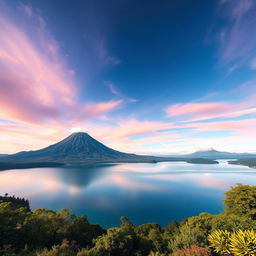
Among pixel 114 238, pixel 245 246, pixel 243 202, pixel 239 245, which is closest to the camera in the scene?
pixel 245 246

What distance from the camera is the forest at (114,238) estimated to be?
32.2ft

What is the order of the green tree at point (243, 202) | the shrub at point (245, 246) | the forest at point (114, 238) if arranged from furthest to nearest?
the green tree at point (243, 202), the forest at point (114, 238), the shrub at point (245, 246)

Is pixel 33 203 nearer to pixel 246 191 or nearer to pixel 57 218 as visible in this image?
pixel 57 218

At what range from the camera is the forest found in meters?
9.81

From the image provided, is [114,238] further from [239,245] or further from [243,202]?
[243,202]

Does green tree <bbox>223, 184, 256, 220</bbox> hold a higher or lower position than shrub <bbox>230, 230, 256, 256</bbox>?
lower

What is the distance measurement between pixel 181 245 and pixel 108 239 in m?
7.30

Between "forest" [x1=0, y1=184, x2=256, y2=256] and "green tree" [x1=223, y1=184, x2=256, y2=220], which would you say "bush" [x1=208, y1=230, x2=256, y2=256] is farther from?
"green tree" [x1=223, y1=184, x2=256, y2=220]

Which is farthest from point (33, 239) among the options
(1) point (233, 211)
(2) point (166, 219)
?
(2) point (166, 219)

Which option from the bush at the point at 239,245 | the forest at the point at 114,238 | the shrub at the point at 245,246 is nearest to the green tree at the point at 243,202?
the forest at the point at 114,238

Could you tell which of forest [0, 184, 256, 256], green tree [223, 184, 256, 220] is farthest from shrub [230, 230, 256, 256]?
green tree [223, 184, 256, 220]

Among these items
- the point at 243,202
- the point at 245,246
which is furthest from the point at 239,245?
the point at 243,202

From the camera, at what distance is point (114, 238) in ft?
46.0

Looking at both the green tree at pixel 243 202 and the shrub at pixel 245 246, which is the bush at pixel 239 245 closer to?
the shrub at pixel 245 246
